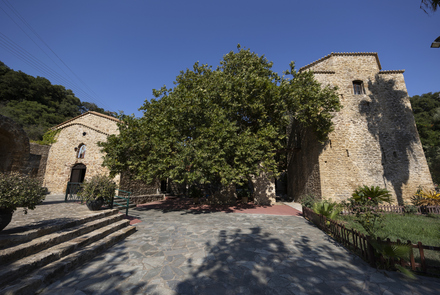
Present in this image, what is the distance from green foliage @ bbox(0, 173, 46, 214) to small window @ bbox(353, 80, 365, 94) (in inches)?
833

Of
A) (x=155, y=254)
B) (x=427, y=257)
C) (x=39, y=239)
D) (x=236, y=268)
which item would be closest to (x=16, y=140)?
(x=39, y=239)

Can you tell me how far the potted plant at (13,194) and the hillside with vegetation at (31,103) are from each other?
95.2 ft

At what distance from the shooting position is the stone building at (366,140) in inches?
570

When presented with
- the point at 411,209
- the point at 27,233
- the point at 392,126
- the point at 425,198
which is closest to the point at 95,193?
the point at 27,233

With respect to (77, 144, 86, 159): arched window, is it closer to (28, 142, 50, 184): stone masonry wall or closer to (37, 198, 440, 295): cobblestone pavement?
(28, 142, 50, 184): stone masonry wall

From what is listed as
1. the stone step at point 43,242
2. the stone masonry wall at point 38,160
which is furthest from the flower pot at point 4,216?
the stone masonry wall at point 38,160

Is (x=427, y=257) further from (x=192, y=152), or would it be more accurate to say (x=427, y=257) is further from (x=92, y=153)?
(x=92, y=153)

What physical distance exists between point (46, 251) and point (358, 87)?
2195 centimetres

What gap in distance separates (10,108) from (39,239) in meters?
35.6

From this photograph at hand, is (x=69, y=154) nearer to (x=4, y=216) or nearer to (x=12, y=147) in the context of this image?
(x=12, y=147)

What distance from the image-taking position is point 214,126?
10.8 metres

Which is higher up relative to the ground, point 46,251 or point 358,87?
point 358,87

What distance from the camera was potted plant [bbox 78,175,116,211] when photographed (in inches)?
298

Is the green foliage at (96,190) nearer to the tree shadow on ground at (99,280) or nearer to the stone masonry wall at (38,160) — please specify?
the tree shadow on ground at (99,280)
